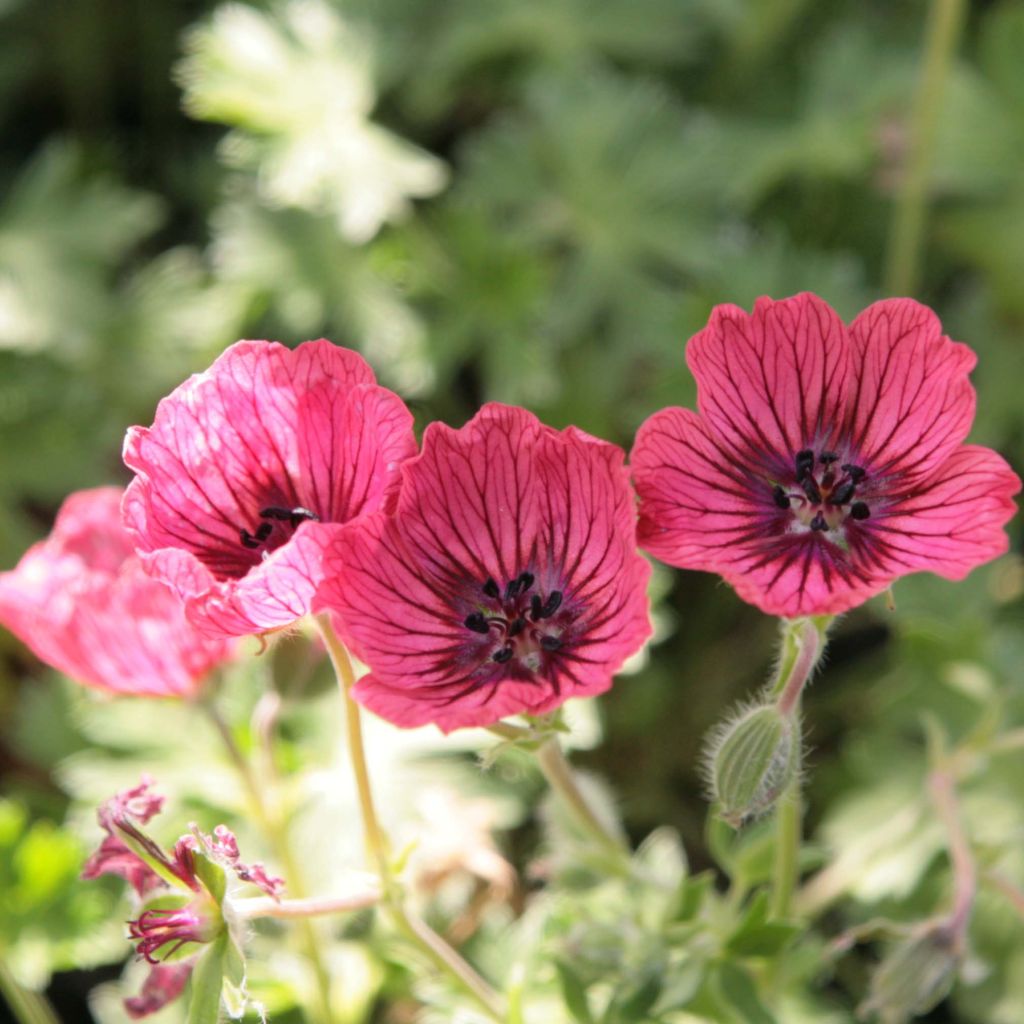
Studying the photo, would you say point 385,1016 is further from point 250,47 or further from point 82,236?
point 250,47

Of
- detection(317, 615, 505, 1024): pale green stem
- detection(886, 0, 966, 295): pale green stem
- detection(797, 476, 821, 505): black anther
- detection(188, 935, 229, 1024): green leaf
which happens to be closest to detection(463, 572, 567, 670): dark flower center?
detection(317, 615, 505, 1024): pale green stem

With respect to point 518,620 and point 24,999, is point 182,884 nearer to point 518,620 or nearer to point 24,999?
point 518,620

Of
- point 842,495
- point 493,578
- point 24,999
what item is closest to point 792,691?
point 842,495

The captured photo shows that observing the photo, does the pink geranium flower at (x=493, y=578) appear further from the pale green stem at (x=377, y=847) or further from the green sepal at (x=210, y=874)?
the green sepal at (x=210, y=874)

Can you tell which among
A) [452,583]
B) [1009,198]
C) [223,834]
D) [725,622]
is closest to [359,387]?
[452,583]

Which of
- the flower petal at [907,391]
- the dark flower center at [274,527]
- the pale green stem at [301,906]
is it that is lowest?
the pale green stem at [301,906]

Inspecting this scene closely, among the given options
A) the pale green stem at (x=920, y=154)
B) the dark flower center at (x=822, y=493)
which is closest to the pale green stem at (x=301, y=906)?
the dark flower center at (x=822, y=493)
